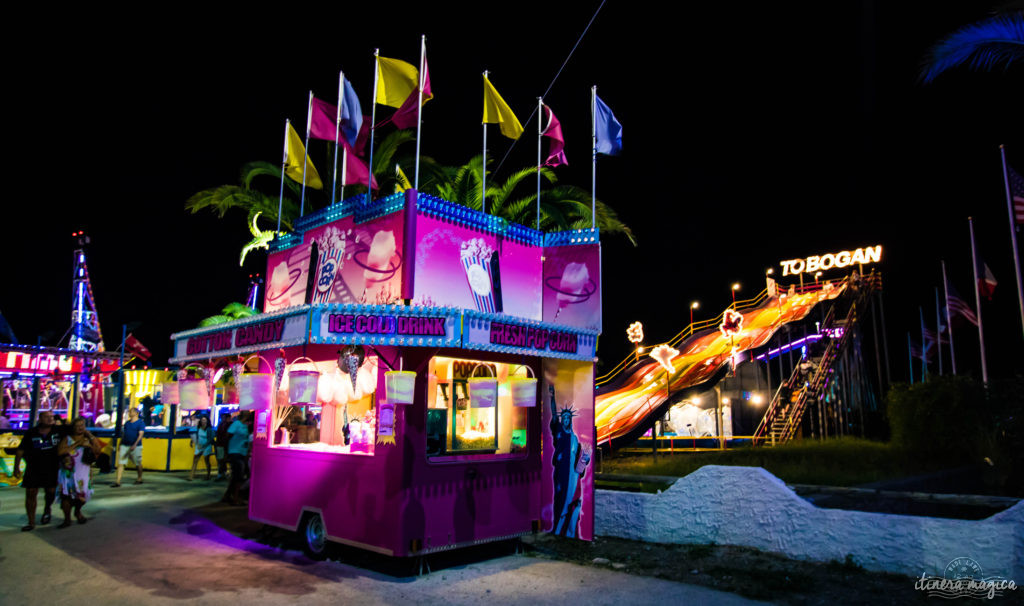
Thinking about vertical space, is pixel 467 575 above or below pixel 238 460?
below

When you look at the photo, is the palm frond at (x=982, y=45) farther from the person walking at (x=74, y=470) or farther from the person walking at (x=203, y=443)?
the person walking at (x=203, y=443)

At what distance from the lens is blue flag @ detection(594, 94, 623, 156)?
502 inches

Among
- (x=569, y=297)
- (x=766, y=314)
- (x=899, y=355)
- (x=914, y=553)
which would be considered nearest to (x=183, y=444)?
(x=569, y=297)

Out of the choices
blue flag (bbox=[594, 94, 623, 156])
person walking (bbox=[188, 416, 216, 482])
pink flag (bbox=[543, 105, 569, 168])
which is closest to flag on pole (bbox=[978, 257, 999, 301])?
blue flag (bbox=[594, 94, 623, 156])

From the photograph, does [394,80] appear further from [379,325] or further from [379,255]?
[379,325]

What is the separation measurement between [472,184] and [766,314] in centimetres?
2436

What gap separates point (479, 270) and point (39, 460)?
8.64 metres

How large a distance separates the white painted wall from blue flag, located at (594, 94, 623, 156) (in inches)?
259

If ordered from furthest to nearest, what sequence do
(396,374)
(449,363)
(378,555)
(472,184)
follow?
1. (472,184)
2. (449,363)
3. (378,555)
4. (396,374)

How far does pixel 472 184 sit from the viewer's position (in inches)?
673

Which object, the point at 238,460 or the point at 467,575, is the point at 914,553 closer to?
the point at 467,575

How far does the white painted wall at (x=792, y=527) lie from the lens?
7.26 meters

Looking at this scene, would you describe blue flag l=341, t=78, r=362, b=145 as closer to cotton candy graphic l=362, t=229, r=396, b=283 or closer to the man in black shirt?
cotton candy graphic l=362, t=229, r=396, b=283

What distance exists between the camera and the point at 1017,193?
15453 mm
